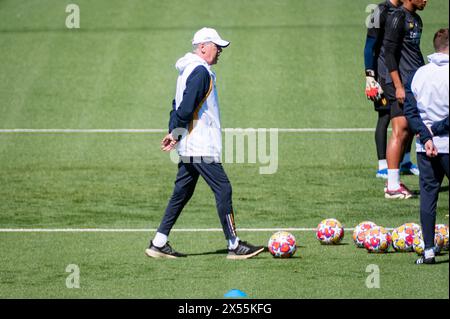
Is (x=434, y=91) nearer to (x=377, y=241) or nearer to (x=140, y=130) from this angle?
(x=377, y=241)

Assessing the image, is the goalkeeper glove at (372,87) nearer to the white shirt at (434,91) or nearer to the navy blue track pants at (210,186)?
the navy blue track pants at (210,186)

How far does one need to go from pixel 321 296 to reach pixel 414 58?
5.47 metres

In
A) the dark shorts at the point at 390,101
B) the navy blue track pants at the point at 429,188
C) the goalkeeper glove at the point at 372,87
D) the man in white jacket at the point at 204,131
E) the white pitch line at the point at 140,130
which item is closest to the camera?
the navy blue track pants at the point at 429,188

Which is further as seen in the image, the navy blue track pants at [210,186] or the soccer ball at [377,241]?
the soccer ball at [377,241]

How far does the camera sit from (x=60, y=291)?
10.0m

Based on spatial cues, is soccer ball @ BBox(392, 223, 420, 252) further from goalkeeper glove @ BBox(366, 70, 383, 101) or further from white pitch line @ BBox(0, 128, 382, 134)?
white pitch line @ BBox(0, 128, 382, 134)

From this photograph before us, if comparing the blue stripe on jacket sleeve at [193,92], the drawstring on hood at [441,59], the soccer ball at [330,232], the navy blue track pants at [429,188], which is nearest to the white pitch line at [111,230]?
the soccer ball at [330,232]

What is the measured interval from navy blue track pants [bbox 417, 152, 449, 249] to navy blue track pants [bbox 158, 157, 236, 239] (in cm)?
206

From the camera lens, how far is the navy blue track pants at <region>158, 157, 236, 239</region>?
11172 millimetres

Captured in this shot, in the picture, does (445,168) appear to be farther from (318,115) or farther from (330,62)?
(330,62)

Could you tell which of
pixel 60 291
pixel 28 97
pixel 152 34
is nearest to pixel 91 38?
A: pixel 152 34

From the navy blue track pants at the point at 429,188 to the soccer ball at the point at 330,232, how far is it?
5.26ft

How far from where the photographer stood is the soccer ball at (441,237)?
11027 mm

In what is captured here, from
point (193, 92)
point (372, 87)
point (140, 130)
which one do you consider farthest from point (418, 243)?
point (140, 130)
